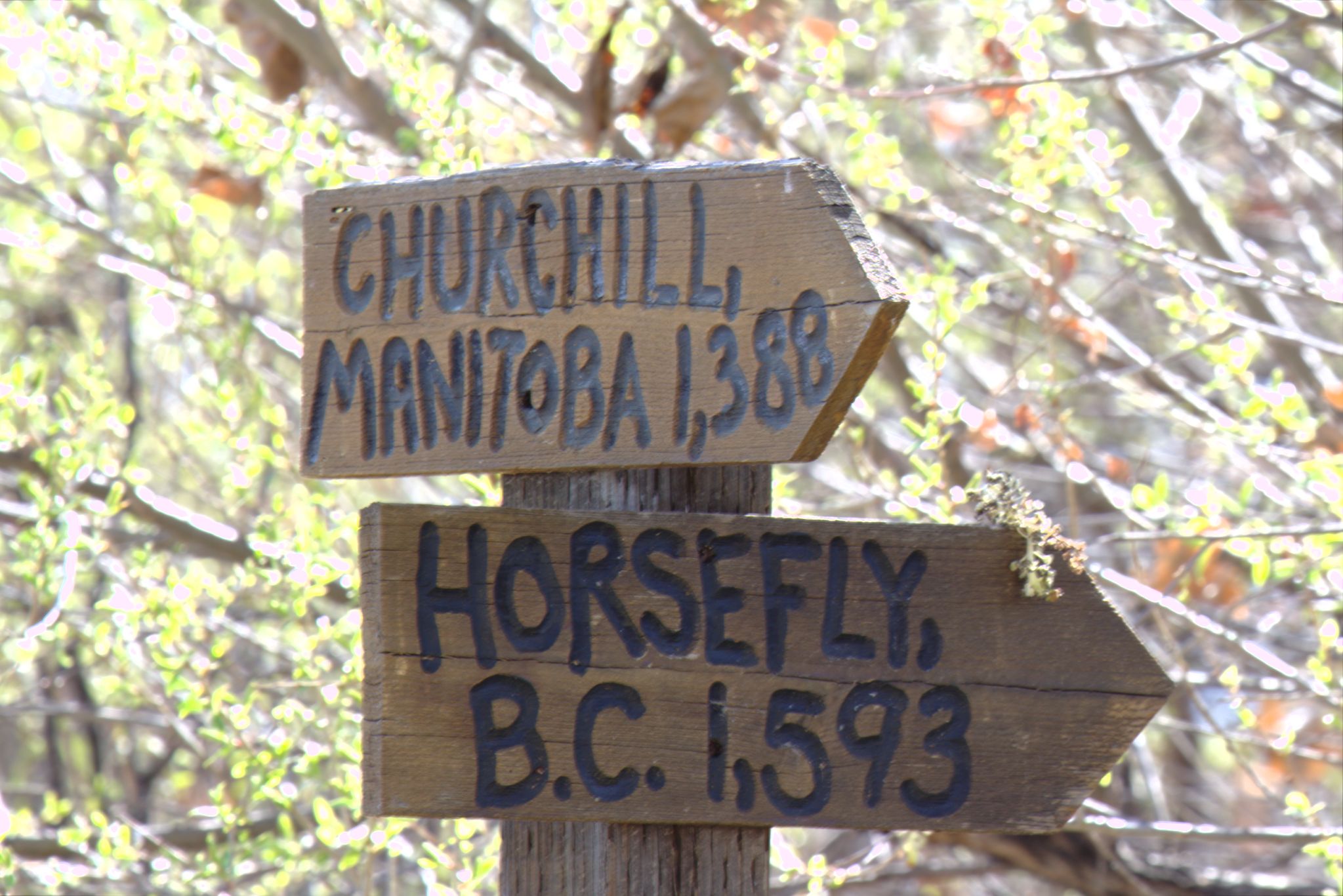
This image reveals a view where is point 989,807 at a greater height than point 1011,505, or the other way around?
point 1011,505

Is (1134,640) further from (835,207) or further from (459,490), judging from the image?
(459,490)

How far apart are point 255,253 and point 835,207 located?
3390 mm

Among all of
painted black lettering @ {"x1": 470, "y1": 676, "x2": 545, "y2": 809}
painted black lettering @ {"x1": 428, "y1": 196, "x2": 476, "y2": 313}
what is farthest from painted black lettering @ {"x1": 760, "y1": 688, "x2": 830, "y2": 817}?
painted black lettering @ {"x1": 428, "y1": 196, "x2": 476, "y2": 313}

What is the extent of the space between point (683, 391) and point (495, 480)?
99 centimetres

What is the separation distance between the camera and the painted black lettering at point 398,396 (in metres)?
1.51

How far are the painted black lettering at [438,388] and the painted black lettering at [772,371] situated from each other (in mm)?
344

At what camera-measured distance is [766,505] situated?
1.55m

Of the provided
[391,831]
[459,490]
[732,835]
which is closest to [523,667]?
[732,835]

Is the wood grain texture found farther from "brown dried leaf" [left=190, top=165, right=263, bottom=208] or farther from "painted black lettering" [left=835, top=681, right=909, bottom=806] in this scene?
"brown dried leaf" [left=190, top=165, right=263, bottom=208]

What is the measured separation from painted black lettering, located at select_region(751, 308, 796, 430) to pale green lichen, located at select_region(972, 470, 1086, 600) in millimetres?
271

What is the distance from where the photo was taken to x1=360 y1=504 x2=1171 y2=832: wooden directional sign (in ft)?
4.71

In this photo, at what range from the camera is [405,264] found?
60.0 inches

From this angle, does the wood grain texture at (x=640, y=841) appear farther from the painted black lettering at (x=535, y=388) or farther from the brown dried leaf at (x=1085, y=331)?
the brown dried leaf at (x=1085, y=331)

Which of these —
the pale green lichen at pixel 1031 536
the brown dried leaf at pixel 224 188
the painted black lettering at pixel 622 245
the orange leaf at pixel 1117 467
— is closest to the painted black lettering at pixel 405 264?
the painted black lettering at pixel 622 245
